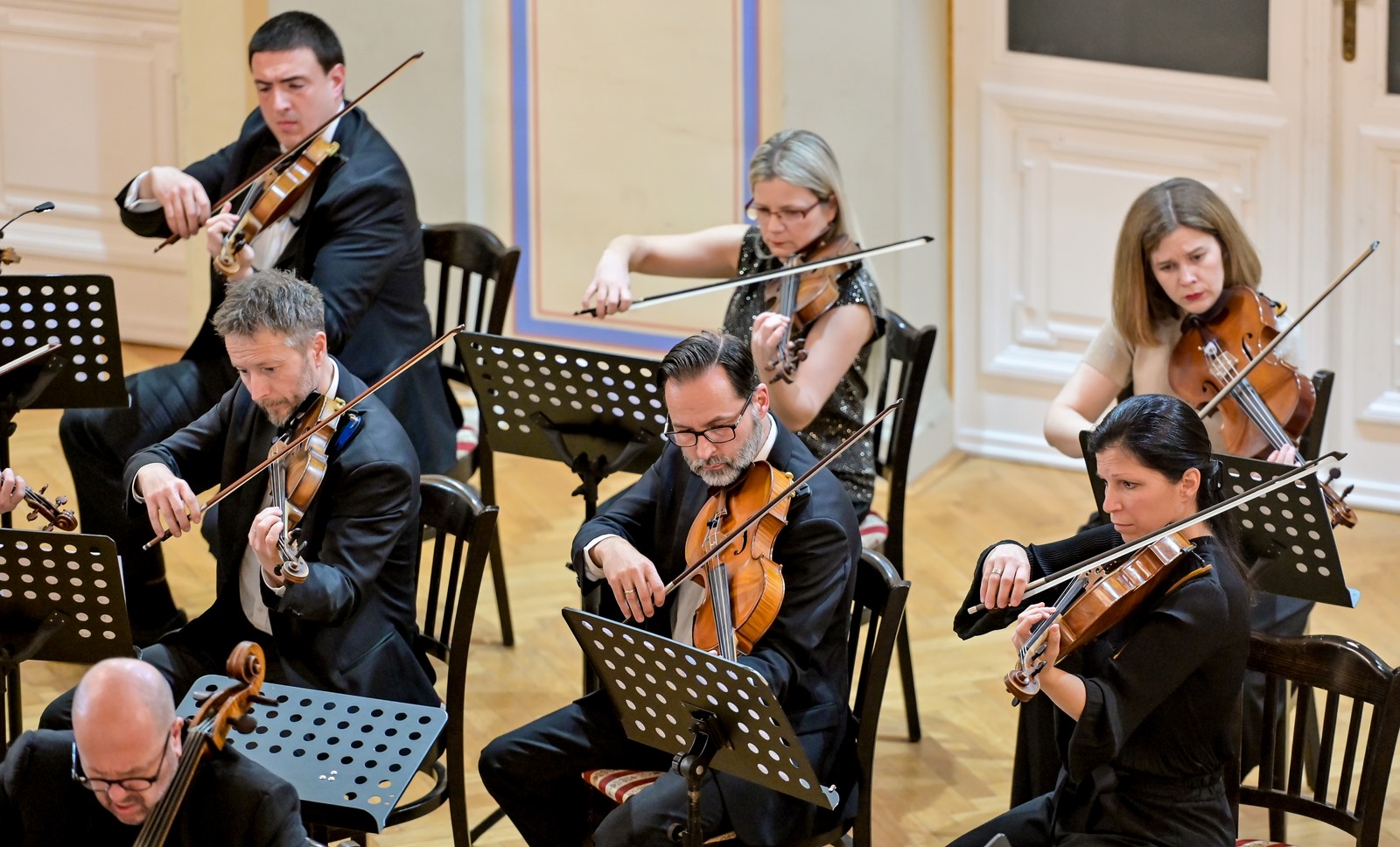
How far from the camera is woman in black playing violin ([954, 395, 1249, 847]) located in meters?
2.64

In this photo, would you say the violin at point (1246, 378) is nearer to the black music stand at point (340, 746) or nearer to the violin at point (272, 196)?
the black music stand at point (340, 746)

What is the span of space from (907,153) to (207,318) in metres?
1.92

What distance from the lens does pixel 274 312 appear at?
126 inches

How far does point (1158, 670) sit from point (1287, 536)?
0.62 meters

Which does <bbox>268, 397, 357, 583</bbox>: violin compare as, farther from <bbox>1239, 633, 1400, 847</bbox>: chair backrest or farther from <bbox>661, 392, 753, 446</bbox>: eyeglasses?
<bbox>1239, 633, 1400, 847</bbox>: chair backrest

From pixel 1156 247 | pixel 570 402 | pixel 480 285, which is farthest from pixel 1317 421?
pixel 480 285

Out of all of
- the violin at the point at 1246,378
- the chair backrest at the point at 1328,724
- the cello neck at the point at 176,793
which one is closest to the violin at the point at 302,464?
the cello neck at the point at 176,793

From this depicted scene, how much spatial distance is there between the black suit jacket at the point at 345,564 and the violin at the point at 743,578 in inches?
21.6

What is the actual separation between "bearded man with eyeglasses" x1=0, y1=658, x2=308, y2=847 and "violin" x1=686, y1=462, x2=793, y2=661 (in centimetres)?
76

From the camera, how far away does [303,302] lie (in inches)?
127

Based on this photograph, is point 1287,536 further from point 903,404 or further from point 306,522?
point 306,522

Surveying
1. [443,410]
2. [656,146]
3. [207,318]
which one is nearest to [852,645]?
[443,410]

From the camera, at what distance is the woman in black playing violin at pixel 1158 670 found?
2.64 m

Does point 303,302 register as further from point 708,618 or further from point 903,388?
point 903,388
